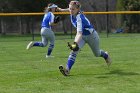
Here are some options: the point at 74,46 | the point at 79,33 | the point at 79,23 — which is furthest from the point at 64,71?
the point at 79,23

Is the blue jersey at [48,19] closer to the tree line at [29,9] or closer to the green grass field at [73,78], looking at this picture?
the green grass field at [73,78]

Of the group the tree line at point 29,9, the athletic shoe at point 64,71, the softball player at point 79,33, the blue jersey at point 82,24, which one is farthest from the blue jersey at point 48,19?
the tree line at point 29,9

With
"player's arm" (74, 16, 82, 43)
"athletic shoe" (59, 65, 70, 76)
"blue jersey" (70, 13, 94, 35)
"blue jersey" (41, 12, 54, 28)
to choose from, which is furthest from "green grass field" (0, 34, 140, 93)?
"blue jersey" (41, 12, 54, 28)

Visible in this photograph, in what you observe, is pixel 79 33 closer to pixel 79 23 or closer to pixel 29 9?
pixel 79 23

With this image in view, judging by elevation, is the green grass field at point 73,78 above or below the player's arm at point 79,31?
below

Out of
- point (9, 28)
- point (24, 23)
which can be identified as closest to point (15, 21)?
point (9, 28)

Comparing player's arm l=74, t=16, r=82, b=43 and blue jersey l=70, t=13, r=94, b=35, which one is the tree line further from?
player's arm l=74, t=16, r=82, b=43

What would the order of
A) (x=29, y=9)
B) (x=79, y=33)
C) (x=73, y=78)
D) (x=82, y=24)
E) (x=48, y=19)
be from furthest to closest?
(x=29, y=9) → (x=48, y=19) → (x=82, y=24) → (x=79, y=33) → (x=73, y=78)

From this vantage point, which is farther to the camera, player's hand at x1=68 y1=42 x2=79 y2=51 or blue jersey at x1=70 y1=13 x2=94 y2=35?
blue jersey at x1=70 y1=13 x2=94 y2=35

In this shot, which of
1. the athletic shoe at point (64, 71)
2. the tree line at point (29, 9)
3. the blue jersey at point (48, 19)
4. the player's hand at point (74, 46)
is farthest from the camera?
the tree line at point (29, 9)

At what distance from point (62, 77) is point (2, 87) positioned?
1678 millimetres

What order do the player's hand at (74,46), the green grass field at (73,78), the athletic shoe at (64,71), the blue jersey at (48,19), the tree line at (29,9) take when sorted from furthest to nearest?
the tree line at (29,9) → the blue jersey at (48,19) → the athletic shoe at (64,71) → the player's hand at (74,46) → the green grass field at (73,78)

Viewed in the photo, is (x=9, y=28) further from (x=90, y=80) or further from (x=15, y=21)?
(x=90, y=80)

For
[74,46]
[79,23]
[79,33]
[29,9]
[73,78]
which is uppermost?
[79,23]
